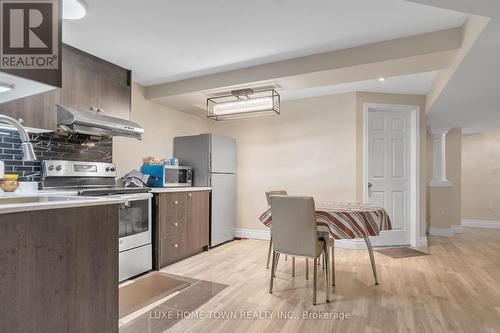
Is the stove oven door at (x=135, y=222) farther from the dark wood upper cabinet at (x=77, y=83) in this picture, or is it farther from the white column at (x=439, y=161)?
the white column at (x=439, y=161)

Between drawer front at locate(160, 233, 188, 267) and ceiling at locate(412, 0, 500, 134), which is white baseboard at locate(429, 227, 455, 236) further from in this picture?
drawer front at locate(160, 233, 188, 267)

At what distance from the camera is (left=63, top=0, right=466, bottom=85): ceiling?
6.45ft

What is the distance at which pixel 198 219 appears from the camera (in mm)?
3670

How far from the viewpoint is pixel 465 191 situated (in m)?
5.89

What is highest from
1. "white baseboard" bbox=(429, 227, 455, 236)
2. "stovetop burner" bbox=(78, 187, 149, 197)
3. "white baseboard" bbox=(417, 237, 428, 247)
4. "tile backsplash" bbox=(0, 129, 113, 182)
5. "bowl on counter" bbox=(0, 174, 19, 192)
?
"tile backsplash" bbox=(0, 129, 113, 182)

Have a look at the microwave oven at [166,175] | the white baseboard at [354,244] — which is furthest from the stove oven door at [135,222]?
the white baseboard at [354,244]

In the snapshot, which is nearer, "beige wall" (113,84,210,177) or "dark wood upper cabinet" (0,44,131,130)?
"dark wood upper cabinet" (0,44,131,130)

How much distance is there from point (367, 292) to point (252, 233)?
7.94ft

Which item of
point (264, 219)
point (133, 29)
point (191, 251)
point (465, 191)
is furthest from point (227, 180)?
point (465, 191)

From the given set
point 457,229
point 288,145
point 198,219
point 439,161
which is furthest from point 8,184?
point 457,229

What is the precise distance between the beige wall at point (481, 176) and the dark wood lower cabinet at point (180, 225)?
5805 mm

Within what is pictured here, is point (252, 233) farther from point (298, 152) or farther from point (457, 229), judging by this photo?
point (457, 229)

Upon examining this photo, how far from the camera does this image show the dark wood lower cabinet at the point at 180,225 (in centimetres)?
308

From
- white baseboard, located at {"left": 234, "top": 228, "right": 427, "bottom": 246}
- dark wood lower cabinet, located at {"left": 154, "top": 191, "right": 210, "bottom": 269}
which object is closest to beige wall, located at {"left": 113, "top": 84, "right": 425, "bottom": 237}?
white baseboard, located at {"left": 234, "top": 228, "right": 427, "bottom": 246}
